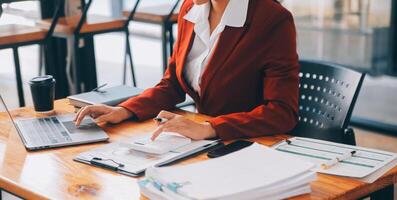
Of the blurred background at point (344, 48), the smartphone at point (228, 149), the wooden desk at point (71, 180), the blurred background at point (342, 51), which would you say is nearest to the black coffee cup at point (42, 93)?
the wooden desk at point (71, 180)

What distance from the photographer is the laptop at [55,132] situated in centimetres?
182

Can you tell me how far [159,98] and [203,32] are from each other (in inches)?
10.1

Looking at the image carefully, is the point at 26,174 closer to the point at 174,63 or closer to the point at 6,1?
the point at 174,63

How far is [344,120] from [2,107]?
1045mm

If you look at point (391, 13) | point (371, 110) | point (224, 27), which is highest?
point (224, 27)

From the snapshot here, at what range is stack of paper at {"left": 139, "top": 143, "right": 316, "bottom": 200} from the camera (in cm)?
129

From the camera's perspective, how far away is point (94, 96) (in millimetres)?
2238

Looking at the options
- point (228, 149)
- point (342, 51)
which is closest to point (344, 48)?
point (342, 51)

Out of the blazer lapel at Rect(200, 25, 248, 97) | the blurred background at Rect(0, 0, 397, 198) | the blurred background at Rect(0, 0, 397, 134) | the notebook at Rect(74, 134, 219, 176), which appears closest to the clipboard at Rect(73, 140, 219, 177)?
the notebook at Rect(74, 134, 219, 176)

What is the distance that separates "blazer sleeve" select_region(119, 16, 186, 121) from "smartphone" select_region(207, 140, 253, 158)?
42cm

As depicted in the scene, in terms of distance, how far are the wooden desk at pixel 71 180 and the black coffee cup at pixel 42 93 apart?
0.31 m

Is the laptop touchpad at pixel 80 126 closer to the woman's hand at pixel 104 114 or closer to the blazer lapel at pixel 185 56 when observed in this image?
the woman's hand at pixel 104 114

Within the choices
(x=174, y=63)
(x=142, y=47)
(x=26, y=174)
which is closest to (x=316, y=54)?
(x=142, y=47)

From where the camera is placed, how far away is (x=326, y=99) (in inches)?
82.5
